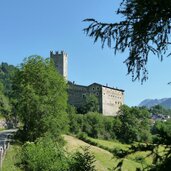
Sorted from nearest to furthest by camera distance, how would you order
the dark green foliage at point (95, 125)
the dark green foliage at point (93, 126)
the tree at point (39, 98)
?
the tree at point (39, 98)
the dark green foliage at point (95, 125)
the dark green foliage at point (93, 126)

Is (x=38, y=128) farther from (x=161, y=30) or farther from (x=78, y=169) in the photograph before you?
(x=161, y=30)

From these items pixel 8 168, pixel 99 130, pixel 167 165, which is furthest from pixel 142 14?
pixel 99 130

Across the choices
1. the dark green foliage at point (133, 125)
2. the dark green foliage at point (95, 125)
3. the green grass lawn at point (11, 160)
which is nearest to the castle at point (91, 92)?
the dark green foliage at point (133, 125)

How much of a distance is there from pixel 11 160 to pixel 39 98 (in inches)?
625

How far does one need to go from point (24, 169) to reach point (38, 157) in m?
1.38

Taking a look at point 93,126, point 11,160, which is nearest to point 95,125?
point 93,126

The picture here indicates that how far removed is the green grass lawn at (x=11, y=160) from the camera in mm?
27250

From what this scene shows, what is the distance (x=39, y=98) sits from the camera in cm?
4594

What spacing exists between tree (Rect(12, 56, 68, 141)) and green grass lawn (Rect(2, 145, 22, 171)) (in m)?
7.56

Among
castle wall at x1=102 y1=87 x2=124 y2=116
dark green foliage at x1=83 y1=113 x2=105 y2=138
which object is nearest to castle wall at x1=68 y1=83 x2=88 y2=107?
castle wall at x1=102 y1=87 x2=124 y2=116

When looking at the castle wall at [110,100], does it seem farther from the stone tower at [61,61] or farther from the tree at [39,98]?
the tree at [39,98]

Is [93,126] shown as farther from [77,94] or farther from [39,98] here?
[39,98]

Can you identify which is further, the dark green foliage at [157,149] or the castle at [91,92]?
the castle at [91,92]

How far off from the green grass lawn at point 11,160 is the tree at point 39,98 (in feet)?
24.8
